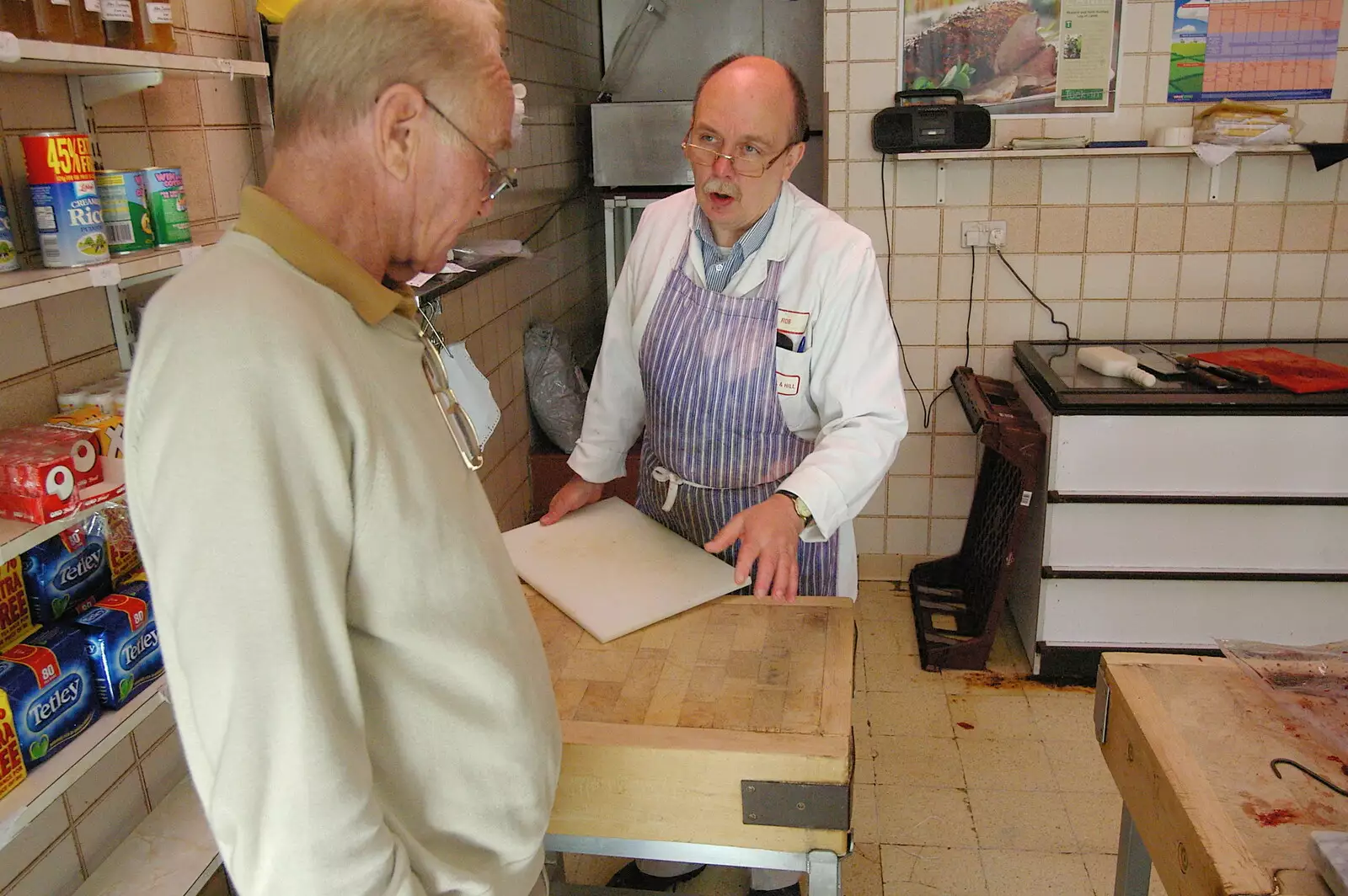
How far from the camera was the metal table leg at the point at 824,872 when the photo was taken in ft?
4.23

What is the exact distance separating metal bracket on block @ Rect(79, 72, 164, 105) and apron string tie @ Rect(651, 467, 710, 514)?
3.59 feet

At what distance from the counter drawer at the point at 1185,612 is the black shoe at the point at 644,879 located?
1.38m

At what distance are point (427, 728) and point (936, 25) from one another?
9.70 ft

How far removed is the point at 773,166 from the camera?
1.93 metres

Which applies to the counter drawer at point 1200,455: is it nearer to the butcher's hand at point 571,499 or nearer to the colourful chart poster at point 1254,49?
the colourful chart poster at point 1254,49

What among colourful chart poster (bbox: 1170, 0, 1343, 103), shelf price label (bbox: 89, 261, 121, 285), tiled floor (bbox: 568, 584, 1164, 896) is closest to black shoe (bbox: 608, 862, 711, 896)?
tiled floor (bbox: 568, 584, 1164, 896)

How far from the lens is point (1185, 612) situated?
2.97 meters

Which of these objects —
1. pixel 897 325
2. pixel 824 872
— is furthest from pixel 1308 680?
pixel 897 325

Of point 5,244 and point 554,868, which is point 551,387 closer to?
point 554,868

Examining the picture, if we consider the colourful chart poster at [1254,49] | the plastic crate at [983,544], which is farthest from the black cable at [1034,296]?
the colourful chart poster at [1254,49]

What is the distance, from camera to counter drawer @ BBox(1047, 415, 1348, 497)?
2.77m

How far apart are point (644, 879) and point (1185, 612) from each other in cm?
176

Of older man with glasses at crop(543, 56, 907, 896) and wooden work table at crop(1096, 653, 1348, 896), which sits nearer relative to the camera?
wooden work table at crop(1096, 653, 1348, 896)

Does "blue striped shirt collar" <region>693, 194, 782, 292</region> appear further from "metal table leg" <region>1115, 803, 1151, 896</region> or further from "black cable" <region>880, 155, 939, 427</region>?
"black cable" <region>880, 155, 939, 427</region>
